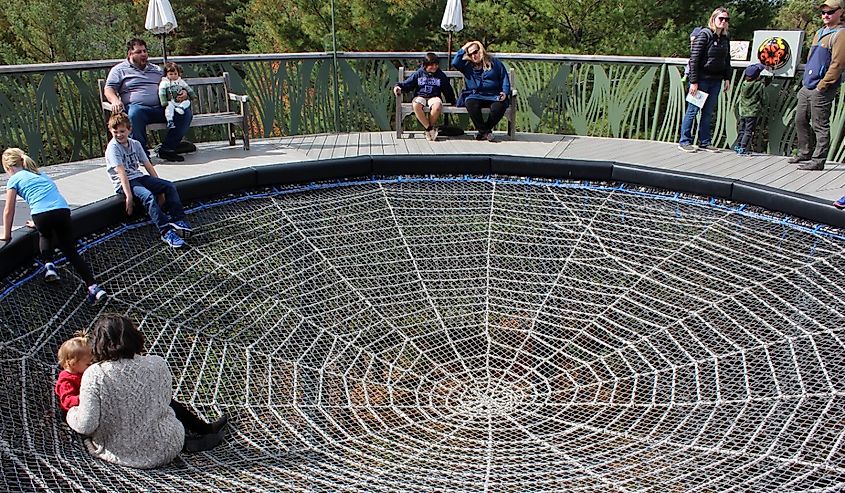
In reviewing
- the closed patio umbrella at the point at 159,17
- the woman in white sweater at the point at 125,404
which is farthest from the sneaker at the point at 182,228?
the closed patio umbrella at the point at 159,17

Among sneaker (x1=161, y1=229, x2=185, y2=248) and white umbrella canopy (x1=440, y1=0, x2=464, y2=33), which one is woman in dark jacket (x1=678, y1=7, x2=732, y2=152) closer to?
white umbrella canopy (x1=440, y1=0, x2=464, y2=33)

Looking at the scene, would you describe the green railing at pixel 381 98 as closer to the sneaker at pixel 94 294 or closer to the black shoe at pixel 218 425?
the sneaker at pixel 94 294

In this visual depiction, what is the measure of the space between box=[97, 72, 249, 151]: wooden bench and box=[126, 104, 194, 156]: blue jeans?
154mm

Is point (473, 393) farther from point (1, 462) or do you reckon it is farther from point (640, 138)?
point (640, 138)

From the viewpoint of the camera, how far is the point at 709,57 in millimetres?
6676

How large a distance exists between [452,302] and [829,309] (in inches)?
92.0

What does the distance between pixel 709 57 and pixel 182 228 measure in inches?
187

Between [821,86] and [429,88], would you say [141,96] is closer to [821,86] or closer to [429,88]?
[429,88]

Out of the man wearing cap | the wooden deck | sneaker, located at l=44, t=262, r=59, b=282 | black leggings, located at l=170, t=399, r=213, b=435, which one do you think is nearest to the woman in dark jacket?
the wooden deck

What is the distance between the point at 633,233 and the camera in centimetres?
553

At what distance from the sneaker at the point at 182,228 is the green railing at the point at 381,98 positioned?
7.46ft

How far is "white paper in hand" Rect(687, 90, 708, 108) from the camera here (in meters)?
6.74

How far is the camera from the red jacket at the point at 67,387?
304 cm

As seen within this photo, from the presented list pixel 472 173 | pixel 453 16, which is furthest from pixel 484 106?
pixel 472 173
